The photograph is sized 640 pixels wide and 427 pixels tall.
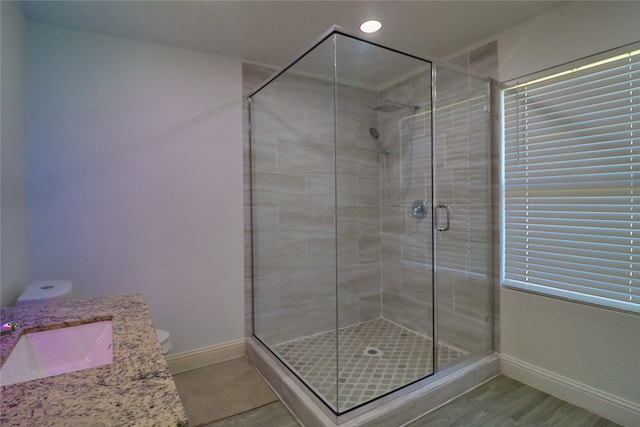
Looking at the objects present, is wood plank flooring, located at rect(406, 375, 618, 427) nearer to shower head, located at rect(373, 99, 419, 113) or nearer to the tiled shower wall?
the tiled shower wall

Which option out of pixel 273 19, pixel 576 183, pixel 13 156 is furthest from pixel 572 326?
pixel 13 156

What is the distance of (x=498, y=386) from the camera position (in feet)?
7.05

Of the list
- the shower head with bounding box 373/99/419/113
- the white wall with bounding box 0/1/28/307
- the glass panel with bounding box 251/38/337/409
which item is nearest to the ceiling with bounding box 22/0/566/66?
the white wall with bounding box 0/1/28/307

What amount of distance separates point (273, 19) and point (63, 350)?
2098mm

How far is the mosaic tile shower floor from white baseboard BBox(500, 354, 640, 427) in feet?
1.18

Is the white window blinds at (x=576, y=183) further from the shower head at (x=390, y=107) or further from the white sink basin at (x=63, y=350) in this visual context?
the white sink basin at (x=63, y=350)

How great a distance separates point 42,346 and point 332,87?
7.70 feet

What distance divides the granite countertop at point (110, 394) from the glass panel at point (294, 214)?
1.63 metres

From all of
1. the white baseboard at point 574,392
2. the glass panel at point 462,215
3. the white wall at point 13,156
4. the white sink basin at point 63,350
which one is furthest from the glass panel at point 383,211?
the white wall at point 13,156

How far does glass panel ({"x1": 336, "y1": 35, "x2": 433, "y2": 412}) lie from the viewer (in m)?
2.68

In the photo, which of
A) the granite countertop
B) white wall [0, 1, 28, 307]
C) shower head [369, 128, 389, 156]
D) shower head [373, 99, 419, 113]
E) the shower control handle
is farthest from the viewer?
shower head [369, 128, 389, 156]

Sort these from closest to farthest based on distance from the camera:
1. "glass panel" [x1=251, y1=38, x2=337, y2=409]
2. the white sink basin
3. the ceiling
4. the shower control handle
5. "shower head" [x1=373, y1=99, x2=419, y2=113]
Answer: the white sink basin → the ceiling → "glass panel" [x1=251, y1=38, x2=337, y2=409] → the shower control handle → "shower head" [x1=373, y1=99, x2=419, y2=113]

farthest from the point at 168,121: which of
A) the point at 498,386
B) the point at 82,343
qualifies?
the point at 498,386

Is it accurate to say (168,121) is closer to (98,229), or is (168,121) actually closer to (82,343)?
(98,229)
